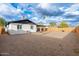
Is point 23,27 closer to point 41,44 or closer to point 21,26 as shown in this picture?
point 21,26

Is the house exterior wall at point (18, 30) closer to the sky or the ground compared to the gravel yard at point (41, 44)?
closer to the sky

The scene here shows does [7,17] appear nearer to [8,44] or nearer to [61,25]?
[8,44]

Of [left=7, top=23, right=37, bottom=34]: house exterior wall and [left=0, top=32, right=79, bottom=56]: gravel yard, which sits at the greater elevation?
[left=7, top=23, right=37, bottom=34]: house exterior wall

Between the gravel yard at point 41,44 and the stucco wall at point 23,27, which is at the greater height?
the stucco wall at point 23,27

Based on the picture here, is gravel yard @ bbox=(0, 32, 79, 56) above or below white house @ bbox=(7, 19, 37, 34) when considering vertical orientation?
below

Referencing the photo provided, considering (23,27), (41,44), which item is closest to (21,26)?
(23,27)

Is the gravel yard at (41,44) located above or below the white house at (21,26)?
below
